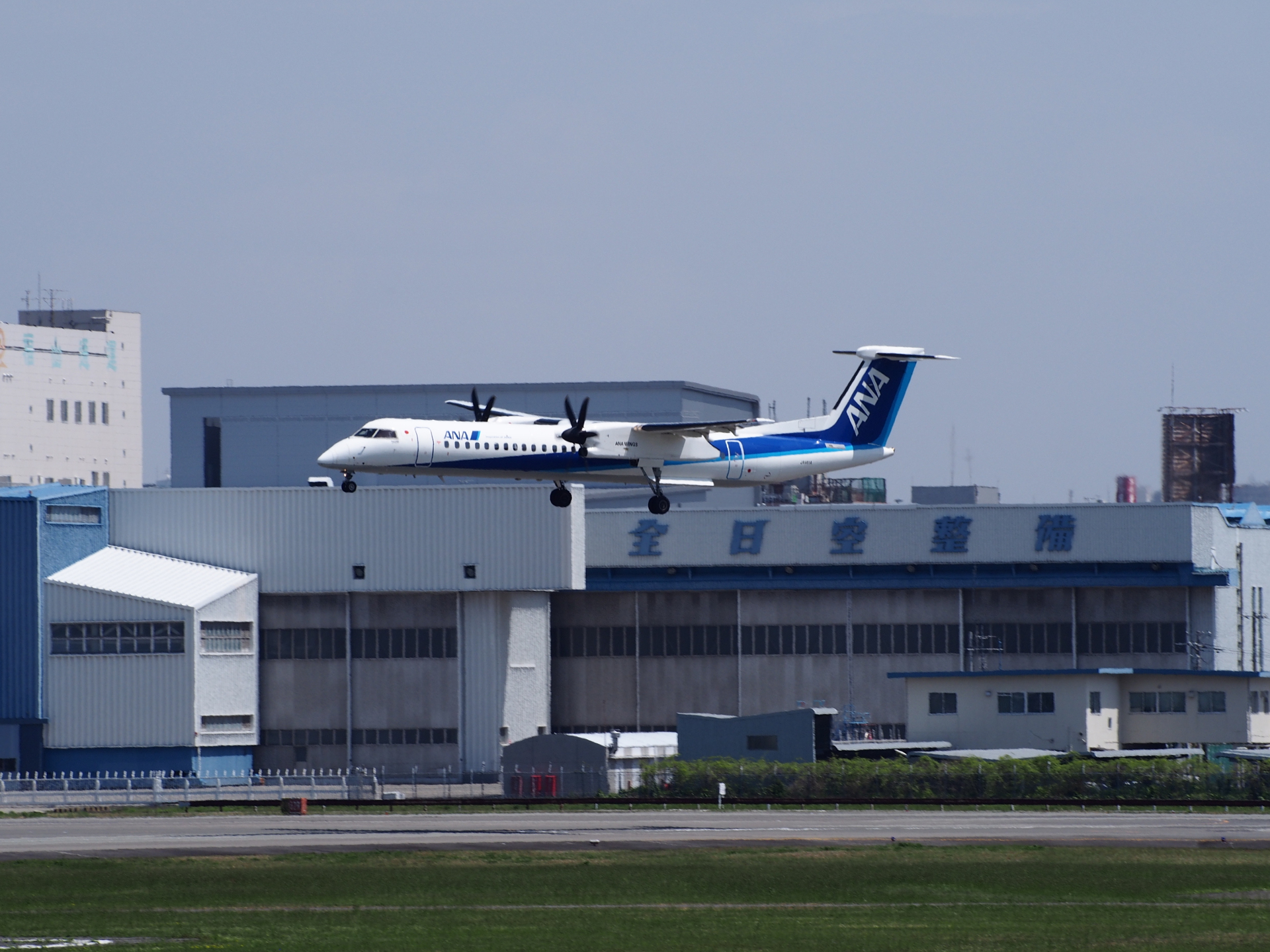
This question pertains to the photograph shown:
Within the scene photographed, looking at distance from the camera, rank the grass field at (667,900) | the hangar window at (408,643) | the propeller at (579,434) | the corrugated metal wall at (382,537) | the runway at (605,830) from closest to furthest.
Answer: the grass field at (667,900) → the runway at (605,830) → the propeller at (579,434) → the corrugated metal wall at (382,537) → the hangar window at (408,643)

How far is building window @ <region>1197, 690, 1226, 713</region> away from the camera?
84.8 m

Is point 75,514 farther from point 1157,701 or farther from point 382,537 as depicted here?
point 1157,701

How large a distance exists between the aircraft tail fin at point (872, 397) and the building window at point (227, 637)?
39.4 metres

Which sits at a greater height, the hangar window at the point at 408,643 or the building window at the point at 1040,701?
the hangar window at the point at 408,643

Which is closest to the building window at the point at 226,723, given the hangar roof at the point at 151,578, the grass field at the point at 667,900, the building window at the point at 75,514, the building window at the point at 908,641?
the hangar roof at the point at 151,578

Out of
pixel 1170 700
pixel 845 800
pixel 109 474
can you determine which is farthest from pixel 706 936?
pixel 109 474

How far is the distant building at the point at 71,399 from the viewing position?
160875 millimetres

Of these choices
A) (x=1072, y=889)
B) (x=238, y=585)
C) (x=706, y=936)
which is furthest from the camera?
(x=238, y=585)

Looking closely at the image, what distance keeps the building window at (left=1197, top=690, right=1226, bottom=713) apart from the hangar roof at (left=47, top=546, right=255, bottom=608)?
4831 centimetres

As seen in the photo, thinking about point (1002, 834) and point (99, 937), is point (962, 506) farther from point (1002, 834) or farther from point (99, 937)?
point (99, 937)

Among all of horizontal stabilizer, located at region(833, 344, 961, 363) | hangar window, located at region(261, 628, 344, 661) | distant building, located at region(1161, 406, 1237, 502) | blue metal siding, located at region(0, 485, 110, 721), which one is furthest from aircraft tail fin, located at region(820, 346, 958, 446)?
distant building, located at region(1161, 406, 1237, 502)

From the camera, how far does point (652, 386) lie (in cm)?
12925

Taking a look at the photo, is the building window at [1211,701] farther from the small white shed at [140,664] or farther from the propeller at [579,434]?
the small white shed at [140,664]

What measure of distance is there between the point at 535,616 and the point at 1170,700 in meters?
33.1
